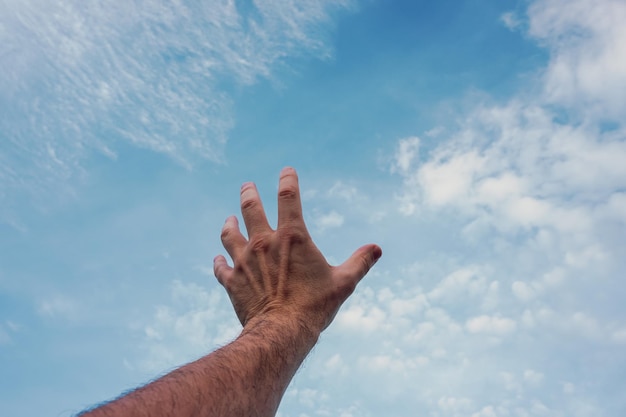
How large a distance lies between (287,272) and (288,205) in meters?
0.50

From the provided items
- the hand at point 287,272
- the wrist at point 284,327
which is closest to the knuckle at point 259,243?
the hand at point 287,272

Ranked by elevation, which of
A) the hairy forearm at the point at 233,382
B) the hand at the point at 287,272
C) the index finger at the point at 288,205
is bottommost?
the hairy forearm at the point at 233,382

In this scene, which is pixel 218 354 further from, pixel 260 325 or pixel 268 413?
pixel 260 325

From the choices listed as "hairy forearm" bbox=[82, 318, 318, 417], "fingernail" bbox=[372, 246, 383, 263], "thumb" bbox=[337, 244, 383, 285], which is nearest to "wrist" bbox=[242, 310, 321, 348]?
"hairy forearm" bbox=[82, 318, 318, 417]

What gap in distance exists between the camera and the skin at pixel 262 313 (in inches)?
106

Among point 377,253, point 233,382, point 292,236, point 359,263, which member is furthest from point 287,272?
point 233,382

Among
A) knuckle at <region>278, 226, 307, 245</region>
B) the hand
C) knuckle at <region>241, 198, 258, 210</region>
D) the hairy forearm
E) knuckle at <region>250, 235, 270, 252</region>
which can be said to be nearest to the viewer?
the hairy forearm

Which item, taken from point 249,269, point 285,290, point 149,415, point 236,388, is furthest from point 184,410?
point 249,269

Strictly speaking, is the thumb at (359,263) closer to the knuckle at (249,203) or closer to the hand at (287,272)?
the hand at (287,272)

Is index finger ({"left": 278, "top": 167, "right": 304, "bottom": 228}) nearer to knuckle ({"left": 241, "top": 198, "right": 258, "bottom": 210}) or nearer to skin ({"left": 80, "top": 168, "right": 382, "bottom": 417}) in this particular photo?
skin ({"left": 80, "top": 168, "right": 382, "bottom": 417})

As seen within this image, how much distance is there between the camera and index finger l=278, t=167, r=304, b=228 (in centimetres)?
443

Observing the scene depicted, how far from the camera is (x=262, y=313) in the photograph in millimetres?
4227

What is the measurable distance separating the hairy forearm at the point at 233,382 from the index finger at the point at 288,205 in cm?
83

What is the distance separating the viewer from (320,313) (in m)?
4.36
